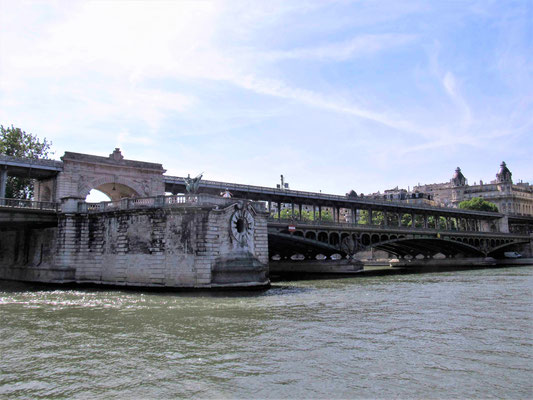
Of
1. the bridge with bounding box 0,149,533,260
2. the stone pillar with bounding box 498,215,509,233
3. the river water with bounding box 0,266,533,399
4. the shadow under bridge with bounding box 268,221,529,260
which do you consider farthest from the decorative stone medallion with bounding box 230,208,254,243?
the stone pillar with bounding box 498,215,509,233

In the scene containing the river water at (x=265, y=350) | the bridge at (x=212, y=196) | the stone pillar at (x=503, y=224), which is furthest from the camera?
the stone pillar at (x=503, y=224)

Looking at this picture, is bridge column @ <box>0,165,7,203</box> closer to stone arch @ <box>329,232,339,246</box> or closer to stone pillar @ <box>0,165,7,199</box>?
stone pillar @ <box>0,165,7,199</box>

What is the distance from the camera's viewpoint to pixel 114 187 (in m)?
45.8

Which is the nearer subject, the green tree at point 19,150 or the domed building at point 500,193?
the green tree at point 19,150

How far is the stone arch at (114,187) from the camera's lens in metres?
42.2

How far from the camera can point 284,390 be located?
9914mm

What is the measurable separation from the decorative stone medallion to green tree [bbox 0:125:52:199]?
30.3 metres

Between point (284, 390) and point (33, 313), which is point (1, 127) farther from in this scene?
point (284, 390)

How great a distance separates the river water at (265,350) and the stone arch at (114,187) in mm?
20664

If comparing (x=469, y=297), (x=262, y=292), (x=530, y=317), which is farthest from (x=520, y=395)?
(x=262, y=292)

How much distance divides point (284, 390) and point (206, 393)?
173 centimetres

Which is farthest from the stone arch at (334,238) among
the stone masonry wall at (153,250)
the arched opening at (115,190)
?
the arched opening at (115,190)

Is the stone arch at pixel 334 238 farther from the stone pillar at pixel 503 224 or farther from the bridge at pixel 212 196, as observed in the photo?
the stone pillar at pixel 503 224

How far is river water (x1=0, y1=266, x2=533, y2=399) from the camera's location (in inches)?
400
